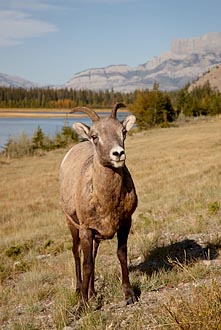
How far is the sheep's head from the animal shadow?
2188mm

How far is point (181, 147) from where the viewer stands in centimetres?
3641

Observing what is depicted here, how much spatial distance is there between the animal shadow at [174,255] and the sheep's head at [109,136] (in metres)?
2.19

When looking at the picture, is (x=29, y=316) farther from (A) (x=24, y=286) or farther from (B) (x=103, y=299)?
(A) (x=24, y=286)

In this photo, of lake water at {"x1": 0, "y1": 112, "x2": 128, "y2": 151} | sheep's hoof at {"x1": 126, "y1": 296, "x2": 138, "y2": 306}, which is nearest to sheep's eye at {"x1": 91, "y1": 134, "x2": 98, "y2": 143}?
sheep's hoof at {"x1": 126, "y1": 296, "x2": 138, "y2": 306}

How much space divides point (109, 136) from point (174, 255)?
3209mm

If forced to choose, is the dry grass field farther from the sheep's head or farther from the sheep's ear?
the sheep's ear

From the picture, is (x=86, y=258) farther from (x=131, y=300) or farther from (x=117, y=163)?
(x=117, y=163)

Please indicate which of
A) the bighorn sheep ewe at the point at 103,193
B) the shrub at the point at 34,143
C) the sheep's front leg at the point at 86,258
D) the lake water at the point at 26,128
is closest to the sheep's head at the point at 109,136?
the bighorn sheep ewe at the point at 103,193

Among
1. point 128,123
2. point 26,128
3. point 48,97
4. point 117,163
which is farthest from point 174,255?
point 48,97

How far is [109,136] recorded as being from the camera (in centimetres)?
554

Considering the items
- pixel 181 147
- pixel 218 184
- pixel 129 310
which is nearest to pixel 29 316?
pixel 129 310

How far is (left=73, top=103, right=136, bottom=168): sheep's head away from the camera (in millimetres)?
5301

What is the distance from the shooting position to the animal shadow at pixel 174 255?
7242 millimetres

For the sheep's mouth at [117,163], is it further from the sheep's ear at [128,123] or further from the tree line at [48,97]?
the tree line at [48,97]
